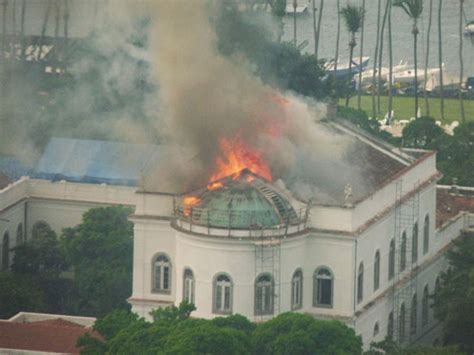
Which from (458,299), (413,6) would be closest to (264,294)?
(458,299)

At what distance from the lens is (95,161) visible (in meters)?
128

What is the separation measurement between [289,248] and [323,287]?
8.41ft

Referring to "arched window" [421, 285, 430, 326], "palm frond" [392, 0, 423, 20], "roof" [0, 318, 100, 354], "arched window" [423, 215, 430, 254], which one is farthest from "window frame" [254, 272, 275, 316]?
"palm frond" [392, 0, 423, 20]

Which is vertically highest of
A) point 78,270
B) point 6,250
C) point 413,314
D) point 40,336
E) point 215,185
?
point 215,185

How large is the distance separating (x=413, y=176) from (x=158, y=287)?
12.9m

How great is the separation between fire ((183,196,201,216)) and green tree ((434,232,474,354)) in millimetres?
12088

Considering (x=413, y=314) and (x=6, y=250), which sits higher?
(x=6, y=250)

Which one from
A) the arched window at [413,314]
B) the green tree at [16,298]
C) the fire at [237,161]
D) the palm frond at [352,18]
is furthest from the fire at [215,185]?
the palm frond at [352,18]

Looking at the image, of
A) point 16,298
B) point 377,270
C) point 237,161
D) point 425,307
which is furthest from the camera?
point 425,307

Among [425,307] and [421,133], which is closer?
[425,307]

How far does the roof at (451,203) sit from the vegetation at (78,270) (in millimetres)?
14408

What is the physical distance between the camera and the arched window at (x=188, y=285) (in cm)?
10675

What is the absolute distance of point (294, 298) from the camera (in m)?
108

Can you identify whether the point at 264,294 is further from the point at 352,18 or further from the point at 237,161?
the point at 352,18
